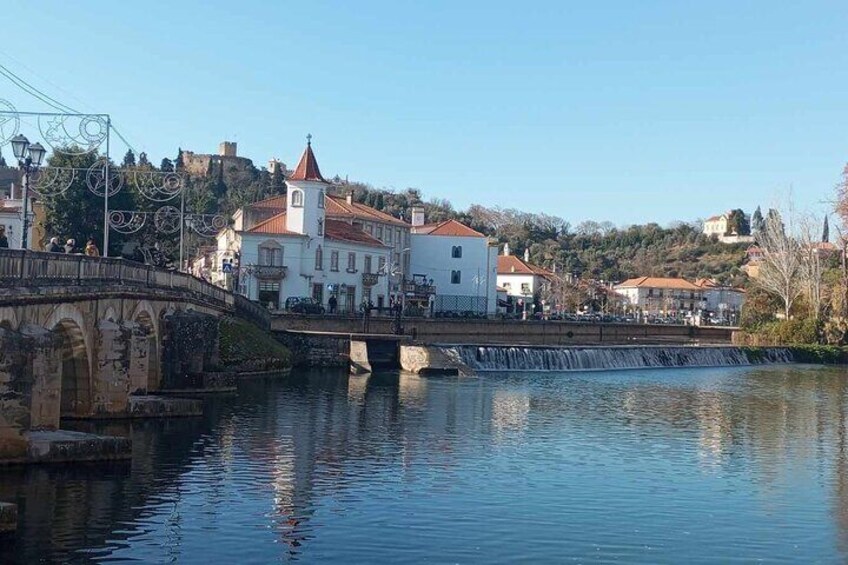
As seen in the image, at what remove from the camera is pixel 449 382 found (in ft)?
184

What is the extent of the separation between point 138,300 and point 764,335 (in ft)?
218

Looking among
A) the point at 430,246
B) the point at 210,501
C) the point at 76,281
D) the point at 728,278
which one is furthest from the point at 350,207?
the point at 728,278

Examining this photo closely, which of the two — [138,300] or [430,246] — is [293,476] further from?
[430,246]

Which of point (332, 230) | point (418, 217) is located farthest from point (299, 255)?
point (418, 217)

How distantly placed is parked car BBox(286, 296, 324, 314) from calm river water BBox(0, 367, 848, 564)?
3076 centimetres

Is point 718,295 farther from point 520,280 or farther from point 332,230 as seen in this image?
point 332,230

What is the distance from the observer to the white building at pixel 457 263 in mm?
105625

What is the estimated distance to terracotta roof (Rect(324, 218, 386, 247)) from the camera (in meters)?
87.2

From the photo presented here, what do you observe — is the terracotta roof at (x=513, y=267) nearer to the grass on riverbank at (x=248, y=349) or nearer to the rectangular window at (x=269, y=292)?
the rectangular window at (x=269, y=292)

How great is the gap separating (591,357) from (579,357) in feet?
3.89

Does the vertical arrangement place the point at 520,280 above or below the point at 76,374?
above

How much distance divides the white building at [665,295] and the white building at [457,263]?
6802 cm

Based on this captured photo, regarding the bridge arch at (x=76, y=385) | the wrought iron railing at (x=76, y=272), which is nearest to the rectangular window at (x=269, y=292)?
the wrought iron railing at (x=76, y=272)

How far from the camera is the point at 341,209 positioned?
98750mm
